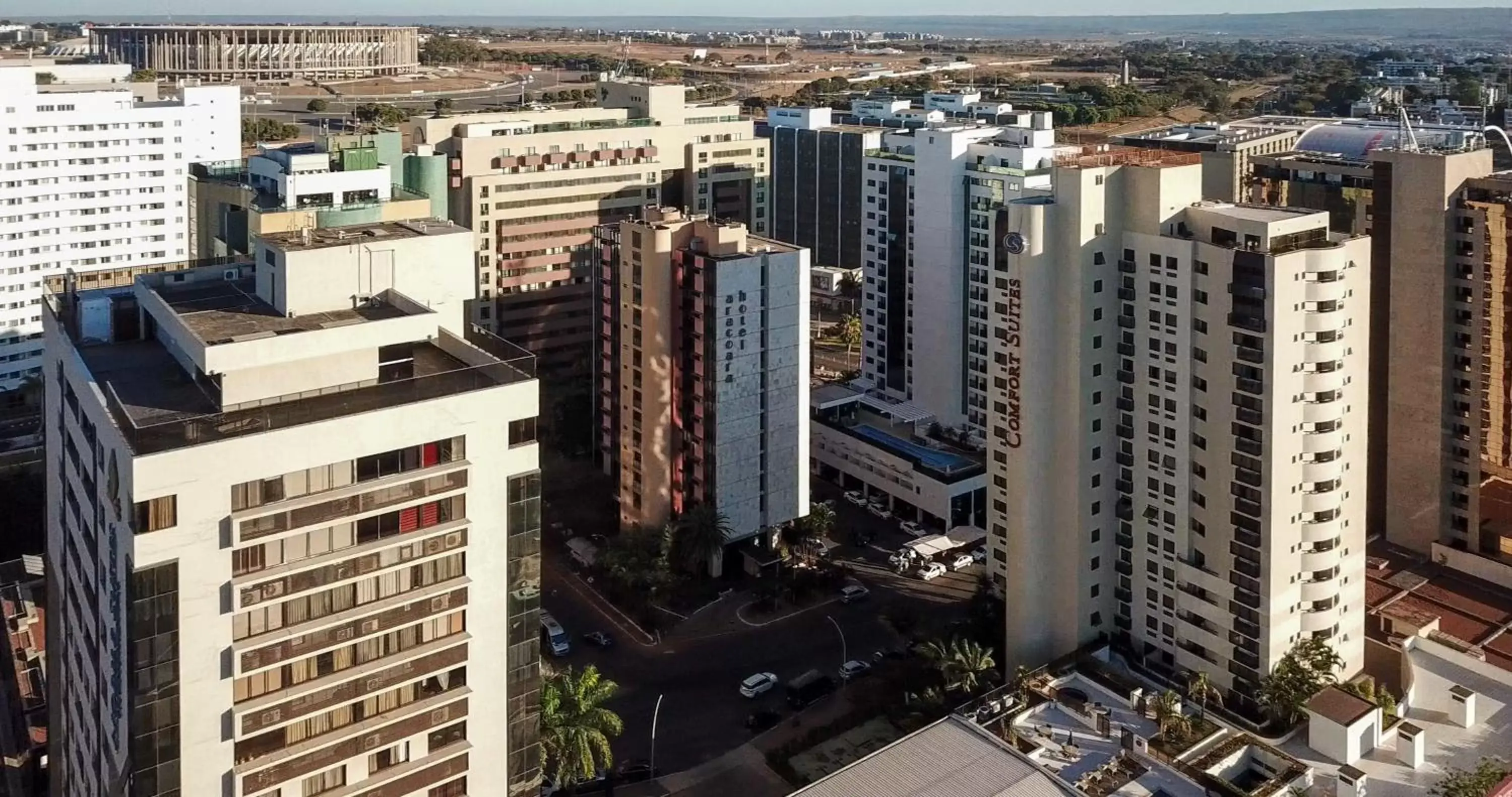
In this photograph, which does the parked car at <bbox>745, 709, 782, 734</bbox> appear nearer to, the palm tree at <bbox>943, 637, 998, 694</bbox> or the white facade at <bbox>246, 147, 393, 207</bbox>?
the palm tree at <bbox>943, 637, 998, 694</bbox>

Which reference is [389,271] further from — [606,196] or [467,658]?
[606,196]

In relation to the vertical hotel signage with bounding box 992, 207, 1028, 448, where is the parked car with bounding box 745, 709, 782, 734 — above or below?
below

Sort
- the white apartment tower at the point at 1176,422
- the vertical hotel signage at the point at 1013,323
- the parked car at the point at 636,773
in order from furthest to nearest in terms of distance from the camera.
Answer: the vertical hotel signage at the point at 1013,323
the parked car at the point at 636,773
the white apartment tower at the point at 1176,422

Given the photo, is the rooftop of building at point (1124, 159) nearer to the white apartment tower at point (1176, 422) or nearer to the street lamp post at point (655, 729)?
the white apartment tower at point (1176, 422)

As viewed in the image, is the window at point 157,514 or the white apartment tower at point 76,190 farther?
the white apartment tower at point 76,190

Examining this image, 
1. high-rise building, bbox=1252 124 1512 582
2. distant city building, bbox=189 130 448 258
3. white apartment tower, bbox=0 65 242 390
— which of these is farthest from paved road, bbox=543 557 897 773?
white apartment tower, bbox=0 65 242 390

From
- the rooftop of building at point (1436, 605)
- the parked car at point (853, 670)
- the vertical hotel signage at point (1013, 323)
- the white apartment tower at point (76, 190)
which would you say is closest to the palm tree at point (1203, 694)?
the rooftop of building at point (1436, 605)

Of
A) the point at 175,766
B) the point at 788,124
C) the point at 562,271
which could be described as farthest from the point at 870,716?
the point at 788,124
